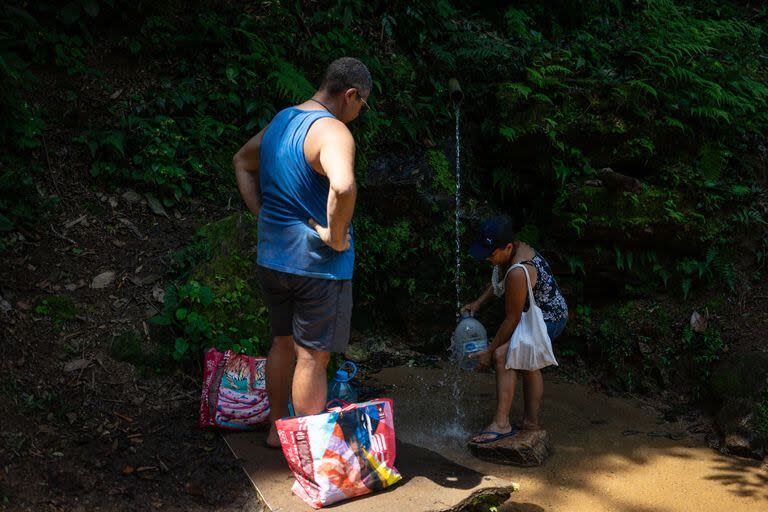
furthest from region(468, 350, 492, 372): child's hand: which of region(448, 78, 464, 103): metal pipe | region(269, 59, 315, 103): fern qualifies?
region(448, 78, 464, 103): metal pipe

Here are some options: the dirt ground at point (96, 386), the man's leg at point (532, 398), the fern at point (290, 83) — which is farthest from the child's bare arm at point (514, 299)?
the fern at point (290, 83)

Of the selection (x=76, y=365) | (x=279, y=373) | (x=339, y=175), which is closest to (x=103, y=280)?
(x=76, y=365)

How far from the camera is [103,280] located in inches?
198

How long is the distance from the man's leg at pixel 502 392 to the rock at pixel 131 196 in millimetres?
3396

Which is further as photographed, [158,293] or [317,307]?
[158,293]

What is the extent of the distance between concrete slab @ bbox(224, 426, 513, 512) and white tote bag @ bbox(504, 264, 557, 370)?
842mm

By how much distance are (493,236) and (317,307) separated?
1.49 metres

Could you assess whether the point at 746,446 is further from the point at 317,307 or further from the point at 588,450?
the point at 317,307

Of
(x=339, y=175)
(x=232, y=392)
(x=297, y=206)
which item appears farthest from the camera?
(x=232, y=392)

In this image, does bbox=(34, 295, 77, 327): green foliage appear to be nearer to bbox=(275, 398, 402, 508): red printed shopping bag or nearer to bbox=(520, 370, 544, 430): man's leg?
bbox=(275, 398, 402, 508): red printed shopping bag

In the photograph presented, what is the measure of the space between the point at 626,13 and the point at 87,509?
879cm

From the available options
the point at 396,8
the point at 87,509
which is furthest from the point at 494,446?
the point at 396,8

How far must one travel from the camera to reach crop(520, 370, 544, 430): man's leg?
464cm

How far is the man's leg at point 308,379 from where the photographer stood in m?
3.53
